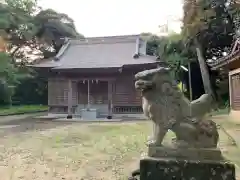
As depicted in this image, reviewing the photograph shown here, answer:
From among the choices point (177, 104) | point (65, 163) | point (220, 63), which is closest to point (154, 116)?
point (177, 104)

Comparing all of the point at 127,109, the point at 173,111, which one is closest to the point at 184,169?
the point at 173,111

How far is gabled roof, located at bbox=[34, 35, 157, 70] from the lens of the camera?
20.5 m

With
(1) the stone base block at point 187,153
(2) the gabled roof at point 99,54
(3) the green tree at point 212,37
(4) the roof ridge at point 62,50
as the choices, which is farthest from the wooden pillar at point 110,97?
(1) the stone base block at point 187,153

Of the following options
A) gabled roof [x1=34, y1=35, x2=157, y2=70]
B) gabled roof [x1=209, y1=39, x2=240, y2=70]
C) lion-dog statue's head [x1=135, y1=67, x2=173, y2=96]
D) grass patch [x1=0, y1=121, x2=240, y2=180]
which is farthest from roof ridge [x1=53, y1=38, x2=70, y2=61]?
lion-dog statue's head [x1=135, y1=67, x2=173, y2=96]

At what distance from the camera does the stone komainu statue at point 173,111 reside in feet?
12.1

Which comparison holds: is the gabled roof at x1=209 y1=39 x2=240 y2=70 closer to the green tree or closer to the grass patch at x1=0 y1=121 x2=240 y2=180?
the green tree

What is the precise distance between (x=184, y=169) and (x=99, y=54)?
20.0 metres

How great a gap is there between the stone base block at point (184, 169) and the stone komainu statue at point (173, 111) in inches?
9.2

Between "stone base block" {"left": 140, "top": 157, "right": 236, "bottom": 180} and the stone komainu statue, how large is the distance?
0.23 meters

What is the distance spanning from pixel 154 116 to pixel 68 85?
17933mm

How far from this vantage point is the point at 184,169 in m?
3.63

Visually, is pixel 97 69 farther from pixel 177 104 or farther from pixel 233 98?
pixel 177 104

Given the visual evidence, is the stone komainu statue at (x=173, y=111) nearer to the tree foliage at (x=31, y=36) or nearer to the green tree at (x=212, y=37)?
the green tree at (x=212, y=37)

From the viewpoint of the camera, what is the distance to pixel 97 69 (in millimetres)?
19812
